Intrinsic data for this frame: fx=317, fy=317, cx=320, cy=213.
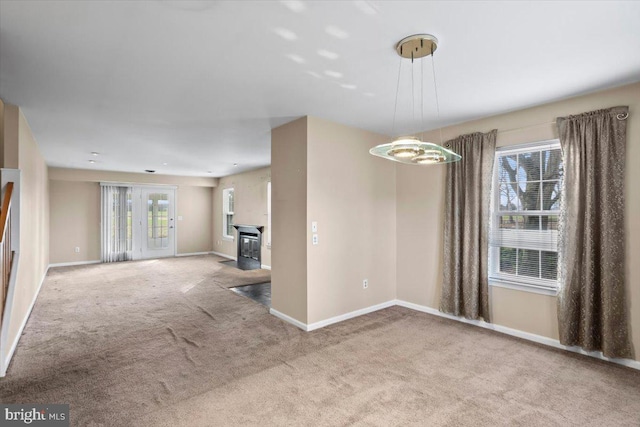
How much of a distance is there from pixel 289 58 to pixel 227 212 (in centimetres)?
756

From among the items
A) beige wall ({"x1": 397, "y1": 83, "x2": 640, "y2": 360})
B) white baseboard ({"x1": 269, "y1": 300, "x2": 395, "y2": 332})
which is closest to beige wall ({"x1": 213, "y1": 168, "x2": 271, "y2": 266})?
white baseboard ({"x1": 269, "y1": 300, "x2": 395, "y2": 332})

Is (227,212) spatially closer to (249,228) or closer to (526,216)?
(249,228)

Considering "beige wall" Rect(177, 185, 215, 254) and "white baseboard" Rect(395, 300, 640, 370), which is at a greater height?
"beige wall" Rect(177, 185, 215, 254)

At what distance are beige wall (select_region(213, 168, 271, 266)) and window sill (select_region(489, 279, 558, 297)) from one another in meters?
4.90

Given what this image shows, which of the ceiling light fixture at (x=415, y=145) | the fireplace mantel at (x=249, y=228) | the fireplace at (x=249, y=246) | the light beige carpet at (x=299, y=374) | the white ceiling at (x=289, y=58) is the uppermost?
the white ceiling at (x=289, y=58)

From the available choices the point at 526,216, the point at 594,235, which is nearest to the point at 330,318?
the point at 526,216

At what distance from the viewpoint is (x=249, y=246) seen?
7754 millimetres

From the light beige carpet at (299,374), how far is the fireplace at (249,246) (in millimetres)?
3308

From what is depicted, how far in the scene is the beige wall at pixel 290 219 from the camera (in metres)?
3.69

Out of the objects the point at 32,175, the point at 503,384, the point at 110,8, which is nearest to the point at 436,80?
the point at 110,8

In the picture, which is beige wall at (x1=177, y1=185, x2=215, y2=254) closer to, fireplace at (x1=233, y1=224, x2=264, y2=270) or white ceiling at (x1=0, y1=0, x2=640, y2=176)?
fireplace at (x1=233, y1=224, x2=264, y2=270)

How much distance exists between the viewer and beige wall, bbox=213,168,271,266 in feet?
24.7

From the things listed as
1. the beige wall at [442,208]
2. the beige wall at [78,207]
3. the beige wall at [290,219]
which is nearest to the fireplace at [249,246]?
the beige wall at [78,207]

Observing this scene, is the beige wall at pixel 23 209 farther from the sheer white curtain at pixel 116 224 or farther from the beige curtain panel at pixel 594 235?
the beige curtain panel at pixel 594 235
